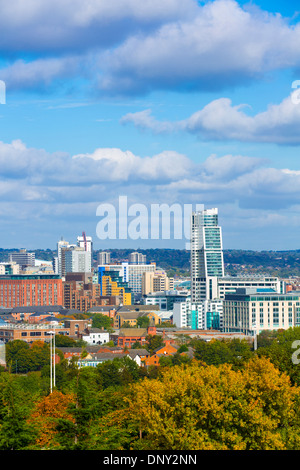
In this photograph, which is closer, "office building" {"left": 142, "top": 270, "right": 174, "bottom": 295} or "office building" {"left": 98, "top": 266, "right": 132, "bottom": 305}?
"office building" {"left": 98, "top": 266, "right": 132, "bottom": 305}

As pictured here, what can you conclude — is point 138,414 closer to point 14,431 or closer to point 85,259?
point 14,431

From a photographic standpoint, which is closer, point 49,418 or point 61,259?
point 49,418

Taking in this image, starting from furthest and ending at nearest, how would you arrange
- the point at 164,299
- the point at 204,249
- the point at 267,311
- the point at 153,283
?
the point at 153,283 < the point at 164,299 < the point at 204,249 < the point at 267,311

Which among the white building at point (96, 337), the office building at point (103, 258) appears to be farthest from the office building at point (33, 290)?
the office building at point (103, 258)

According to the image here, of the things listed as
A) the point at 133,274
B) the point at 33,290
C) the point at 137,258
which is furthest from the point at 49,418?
the point at 137,258

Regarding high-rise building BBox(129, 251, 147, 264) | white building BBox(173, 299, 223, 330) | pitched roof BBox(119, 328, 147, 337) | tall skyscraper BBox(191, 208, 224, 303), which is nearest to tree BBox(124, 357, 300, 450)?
pitched roof BBox(119, 328, 147, 337)

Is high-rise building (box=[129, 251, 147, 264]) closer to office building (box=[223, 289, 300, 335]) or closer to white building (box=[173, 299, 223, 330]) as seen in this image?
white building (box=[173, 299, 223, 330])

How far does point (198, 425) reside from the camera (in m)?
22.5

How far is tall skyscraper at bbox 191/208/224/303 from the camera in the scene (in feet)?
334

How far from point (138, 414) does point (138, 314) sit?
7631cm

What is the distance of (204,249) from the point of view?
101688 mm

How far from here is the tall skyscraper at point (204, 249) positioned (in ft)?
334

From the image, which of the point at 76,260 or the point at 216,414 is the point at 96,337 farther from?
the point at 76,260
